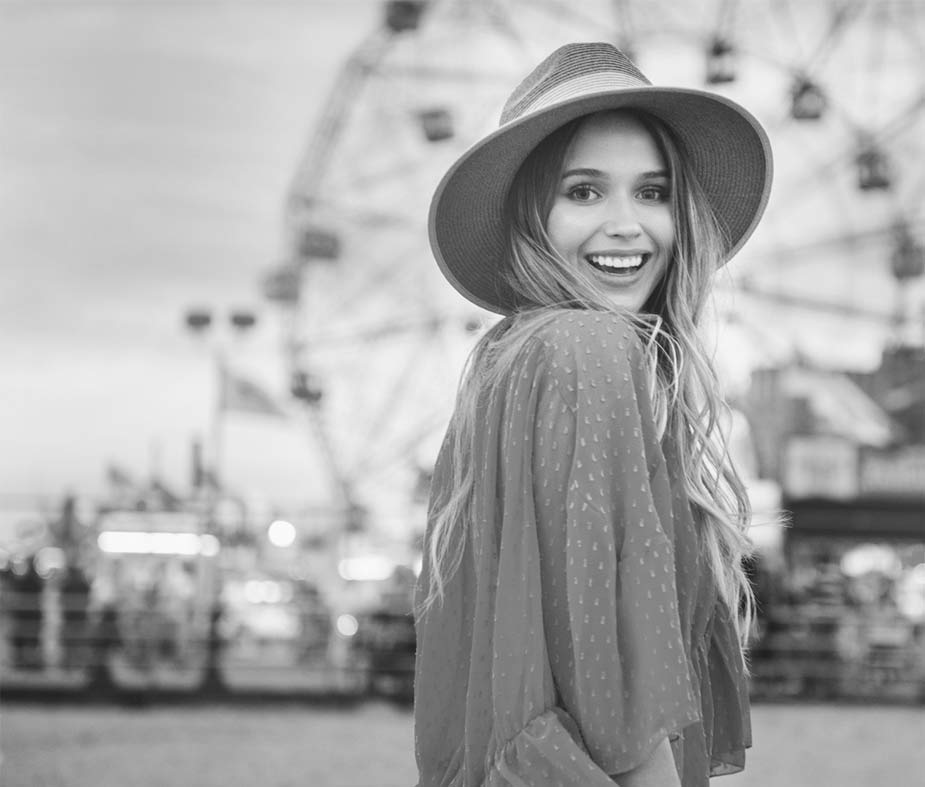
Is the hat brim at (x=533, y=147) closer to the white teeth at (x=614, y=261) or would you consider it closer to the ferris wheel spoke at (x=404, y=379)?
the white teeth at (x=614, y=261)

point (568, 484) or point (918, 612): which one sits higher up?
point (568, 484)

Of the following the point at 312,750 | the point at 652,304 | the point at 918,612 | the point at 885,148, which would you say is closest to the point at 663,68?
the point at 885,148

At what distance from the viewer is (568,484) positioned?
1.33m

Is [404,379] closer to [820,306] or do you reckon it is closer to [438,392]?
[820,306]

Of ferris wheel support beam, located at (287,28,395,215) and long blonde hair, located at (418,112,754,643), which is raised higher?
ferris wheel support beam, located at (287,28,395,215)

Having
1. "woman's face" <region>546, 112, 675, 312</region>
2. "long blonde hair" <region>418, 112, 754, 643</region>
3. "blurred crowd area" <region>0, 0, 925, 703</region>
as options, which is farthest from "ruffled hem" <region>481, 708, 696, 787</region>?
"blurred crowd area" <region>0, 0, 925, 703</region>

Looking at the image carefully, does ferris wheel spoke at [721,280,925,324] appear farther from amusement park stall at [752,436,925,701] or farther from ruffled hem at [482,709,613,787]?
ruffled hem at [482,709,613,787]

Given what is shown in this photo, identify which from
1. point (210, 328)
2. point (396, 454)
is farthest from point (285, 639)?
point (396, 454)

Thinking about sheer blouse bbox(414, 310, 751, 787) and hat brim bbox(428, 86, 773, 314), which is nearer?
sheer blouse bbox(414, 310, 751, 787)

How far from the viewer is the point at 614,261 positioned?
5.24ft

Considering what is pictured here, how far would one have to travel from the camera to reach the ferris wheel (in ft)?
61.5

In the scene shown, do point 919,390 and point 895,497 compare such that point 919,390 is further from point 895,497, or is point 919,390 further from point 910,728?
point 910,728

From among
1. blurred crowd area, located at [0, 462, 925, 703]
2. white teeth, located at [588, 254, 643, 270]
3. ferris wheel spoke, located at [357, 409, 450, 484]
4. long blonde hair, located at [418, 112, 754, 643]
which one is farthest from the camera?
ferris wheel spoke, located at [357, 409, 450, 484]

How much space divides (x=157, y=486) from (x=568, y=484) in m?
23.2
